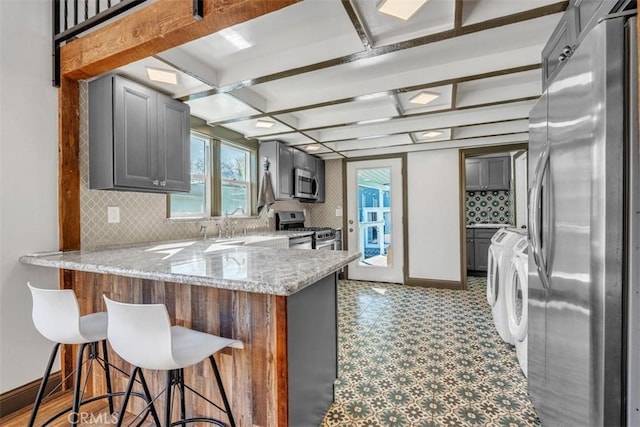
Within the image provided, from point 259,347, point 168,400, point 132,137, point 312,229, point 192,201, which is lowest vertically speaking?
point 168,400

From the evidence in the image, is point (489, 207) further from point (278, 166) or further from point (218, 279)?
point (218, 279)

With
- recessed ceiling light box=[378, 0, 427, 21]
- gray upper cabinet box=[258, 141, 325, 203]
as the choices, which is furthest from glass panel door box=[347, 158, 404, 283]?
recessed ceiling light box=[378, 0, 427, 21]

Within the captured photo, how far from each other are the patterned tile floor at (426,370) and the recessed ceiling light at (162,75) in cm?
259

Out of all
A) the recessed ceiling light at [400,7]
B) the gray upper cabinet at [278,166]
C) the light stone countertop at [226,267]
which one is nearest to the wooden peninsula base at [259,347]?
the light stone countertop at [226,267]

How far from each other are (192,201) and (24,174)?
152cm

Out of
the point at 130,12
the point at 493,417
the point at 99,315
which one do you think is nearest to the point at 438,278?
the point at 493,417

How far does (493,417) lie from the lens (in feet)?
5.77

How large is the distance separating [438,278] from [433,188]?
1.45 m

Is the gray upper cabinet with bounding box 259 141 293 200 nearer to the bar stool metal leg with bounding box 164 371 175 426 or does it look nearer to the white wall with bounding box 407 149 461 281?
the white wall with bounding box 407 149 461 281

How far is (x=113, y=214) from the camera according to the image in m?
2.44

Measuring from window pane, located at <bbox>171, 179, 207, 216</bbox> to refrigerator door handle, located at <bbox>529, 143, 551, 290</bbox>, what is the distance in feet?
9.85

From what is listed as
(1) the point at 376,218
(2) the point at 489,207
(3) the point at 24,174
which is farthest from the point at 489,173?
(3) the point at 24,174

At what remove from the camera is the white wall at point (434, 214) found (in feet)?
15.5

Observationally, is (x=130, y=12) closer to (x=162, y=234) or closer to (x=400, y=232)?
(x=162, y=234)
